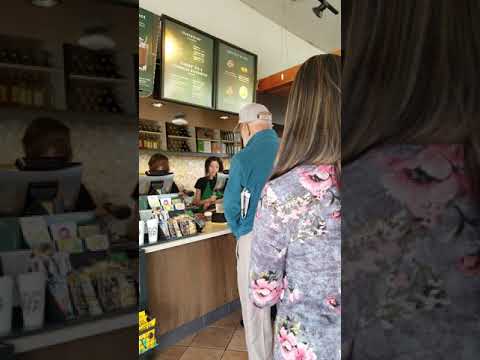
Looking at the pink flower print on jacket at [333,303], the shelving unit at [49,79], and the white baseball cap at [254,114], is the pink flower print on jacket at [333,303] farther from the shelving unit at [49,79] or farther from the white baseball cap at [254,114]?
the white baseball cap at [254,114]

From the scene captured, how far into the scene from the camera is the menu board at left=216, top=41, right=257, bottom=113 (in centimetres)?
310

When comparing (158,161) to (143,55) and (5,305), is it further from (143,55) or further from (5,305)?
(5,305)

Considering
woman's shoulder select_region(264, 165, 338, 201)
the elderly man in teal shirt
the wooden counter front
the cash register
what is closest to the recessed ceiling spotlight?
the cash register

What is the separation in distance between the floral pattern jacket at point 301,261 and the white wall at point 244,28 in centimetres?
233

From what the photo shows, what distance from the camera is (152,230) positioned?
205 cm

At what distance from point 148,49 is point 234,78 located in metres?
0.99

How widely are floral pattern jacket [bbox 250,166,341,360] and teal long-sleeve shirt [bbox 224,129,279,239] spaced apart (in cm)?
68

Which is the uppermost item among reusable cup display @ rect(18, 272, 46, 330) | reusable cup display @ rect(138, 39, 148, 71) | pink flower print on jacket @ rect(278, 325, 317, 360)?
reusable cup display @ rect(138, 39, 148, 71)

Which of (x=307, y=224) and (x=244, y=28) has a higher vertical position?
(x=244, y=28)

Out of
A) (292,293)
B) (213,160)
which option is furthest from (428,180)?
(213,160)

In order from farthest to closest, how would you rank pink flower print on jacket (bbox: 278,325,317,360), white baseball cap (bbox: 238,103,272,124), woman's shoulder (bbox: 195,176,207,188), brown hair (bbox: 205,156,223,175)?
1. brown hair (bbox: 205,156,223,175)
2. woman's shoulder (bbox: 195,176,207,188)
3. white baseball cap (bbox: 238,103,272,124)
4. pink flower print on jacket (bbox: 278,325,317,360)

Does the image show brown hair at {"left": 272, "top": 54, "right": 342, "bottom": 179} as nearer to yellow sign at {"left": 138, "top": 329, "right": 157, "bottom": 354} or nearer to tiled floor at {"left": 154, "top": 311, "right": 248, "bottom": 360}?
yellow sign at {"left": 138, "top": 329, "right": 157, "bottom": 354}

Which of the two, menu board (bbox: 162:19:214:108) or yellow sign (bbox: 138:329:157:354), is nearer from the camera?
yellow sign (bbox: 138:329:157:354)

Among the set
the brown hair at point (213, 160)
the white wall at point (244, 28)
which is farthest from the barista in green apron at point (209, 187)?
the white wall at point (244, 28)
